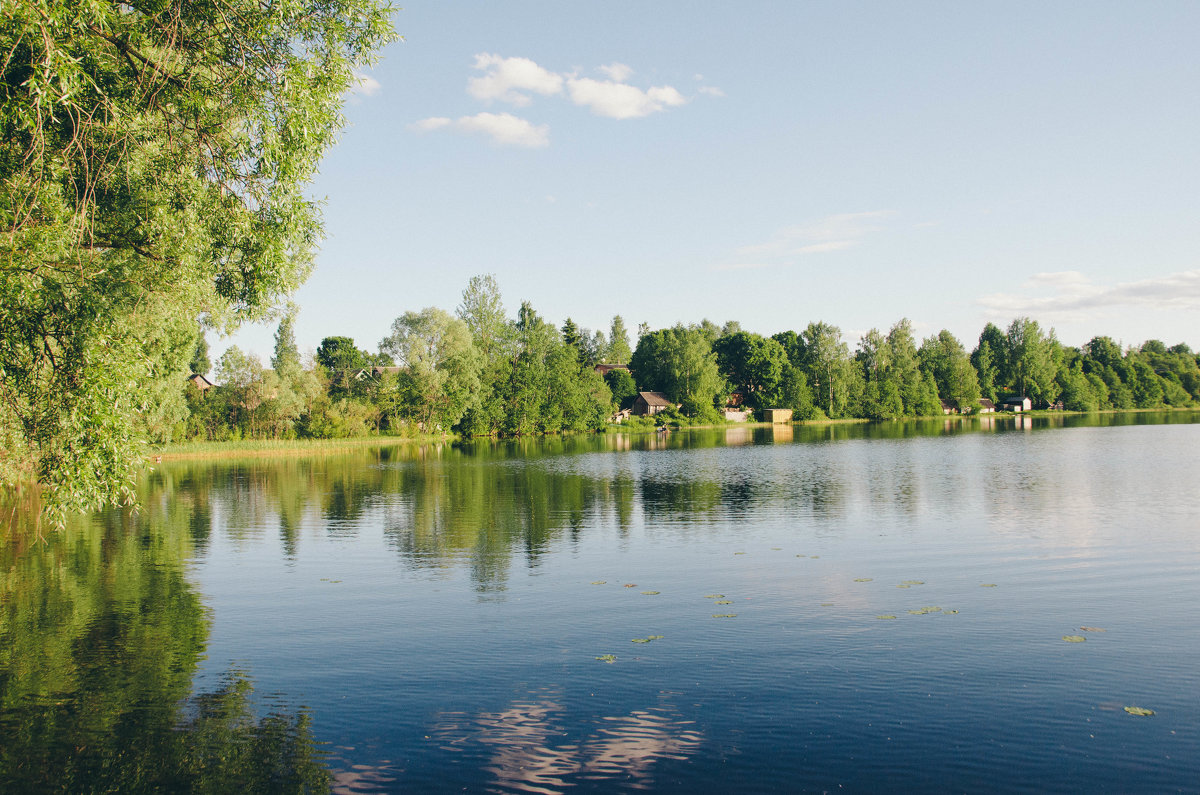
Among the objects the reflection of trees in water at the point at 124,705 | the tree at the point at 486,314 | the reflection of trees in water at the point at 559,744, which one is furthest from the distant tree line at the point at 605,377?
the reflection of trees in water at the point at 559,744

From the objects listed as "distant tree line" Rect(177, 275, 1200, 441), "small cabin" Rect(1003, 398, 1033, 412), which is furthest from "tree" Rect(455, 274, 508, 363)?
"small cabin" Rect(1003, 398, 1033, 412)

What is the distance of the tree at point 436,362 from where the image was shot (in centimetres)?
9131

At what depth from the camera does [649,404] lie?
5241 inches

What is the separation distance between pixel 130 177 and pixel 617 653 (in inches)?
544

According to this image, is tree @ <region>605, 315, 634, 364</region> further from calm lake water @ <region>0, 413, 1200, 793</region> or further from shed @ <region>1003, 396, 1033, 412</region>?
calm lake water @ <region>0, 413, 1200, 793</region>

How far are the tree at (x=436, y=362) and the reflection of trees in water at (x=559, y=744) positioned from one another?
82892mm

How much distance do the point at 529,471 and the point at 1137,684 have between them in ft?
133

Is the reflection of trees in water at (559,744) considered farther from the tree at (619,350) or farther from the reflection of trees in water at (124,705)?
the tree at (619,350)

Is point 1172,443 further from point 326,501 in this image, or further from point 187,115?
point 187,115

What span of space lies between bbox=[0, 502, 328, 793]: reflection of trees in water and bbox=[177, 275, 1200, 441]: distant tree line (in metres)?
39.8

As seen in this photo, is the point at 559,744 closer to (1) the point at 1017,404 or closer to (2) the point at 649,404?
(2) the point at 649,404

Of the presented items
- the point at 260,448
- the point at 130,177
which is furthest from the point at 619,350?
the point at 130,177

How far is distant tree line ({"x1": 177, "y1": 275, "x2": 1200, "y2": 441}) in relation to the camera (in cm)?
8406

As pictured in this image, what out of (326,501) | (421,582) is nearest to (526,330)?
(326,501)
